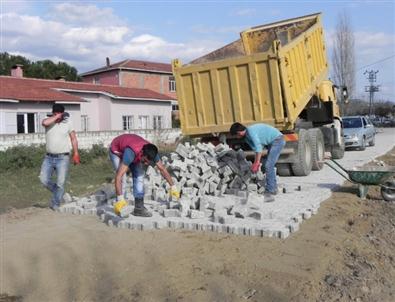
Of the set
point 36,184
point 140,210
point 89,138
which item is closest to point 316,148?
point 140,210

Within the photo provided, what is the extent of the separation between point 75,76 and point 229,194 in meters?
42.9

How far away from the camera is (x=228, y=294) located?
4.79m

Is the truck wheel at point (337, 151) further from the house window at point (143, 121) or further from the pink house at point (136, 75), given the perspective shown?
the pink house at point (136, 75)

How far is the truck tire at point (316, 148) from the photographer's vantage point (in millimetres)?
13492

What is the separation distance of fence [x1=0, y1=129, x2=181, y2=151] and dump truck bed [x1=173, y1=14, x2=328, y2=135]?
10427 millimetres

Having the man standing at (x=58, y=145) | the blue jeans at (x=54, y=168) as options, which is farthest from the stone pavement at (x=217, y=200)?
the man standing at (x=58, y=145)

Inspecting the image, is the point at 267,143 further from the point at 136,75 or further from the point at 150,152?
the point at 136,75

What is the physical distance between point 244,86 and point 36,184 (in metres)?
6.81

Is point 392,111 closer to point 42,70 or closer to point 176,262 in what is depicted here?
point 42,70

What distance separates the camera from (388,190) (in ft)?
30.7

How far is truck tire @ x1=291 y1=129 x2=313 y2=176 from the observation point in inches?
488

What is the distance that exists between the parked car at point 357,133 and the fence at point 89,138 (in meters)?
8.55

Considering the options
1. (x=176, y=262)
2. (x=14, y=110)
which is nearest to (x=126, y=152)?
(x=176, y=262)

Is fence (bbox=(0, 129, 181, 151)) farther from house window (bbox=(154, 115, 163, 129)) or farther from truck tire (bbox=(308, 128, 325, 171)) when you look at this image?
truck tire (bbox=(308, 128, 325, 171))
